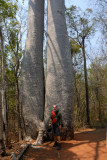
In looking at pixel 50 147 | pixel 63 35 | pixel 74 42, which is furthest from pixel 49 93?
pixel 74 42

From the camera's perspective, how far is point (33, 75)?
16.7ft

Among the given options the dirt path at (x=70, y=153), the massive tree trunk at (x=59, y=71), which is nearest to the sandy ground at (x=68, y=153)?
the dirt path at (x=70, y=153)

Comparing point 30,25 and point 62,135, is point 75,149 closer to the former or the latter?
point 62,135

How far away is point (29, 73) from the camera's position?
5.10 metres

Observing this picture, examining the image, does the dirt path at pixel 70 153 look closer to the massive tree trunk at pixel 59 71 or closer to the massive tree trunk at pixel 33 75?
the massive tree trunk at pixel 59 71

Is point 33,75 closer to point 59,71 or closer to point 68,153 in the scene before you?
point 59,71

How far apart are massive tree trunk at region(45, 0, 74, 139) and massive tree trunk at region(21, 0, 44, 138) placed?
1.30ft

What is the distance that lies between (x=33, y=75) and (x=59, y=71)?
952 millimetres

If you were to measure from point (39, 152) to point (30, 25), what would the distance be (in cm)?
432

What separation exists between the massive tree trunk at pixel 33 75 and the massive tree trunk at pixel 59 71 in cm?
40

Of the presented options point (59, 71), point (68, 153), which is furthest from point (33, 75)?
point (68, 153)

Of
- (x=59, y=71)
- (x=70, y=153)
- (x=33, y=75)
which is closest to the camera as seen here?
(x=70, y=153)

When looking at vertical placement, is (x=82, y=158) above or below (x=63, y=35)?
below

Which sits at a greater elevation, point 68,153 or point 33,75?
point 33,75
